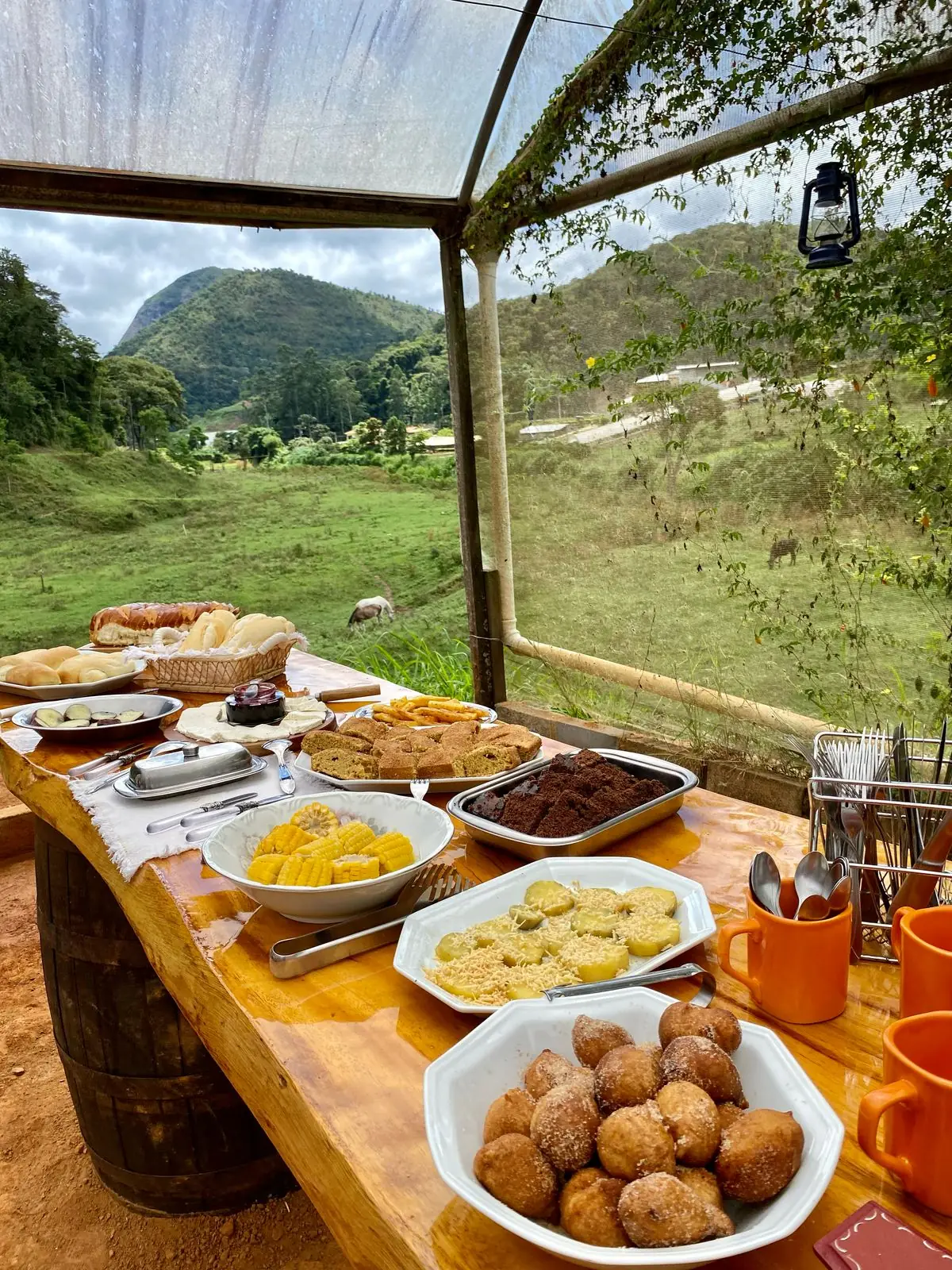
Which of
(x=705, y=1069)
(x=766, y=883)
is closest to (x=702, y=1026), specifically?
(x=705, y=1069)

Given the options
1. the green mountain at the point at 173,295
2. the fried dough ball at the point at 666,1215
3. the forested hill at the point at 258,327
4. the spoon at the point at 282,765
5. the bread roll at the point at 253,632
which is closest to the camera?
the fried dough ball at the point at 666,1215

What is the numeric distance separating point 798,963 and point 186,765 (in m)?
1.27

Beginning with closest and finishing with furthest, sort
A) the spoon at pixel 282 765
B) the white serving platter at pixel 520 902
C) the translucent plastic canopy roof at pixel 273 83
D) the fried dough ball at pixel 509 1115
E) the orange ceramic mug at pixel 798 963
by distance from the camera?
1. the fried dough ball at pixel 509 1115
2. the orange ceramic mug at pixel 798 963
3. the white serving platter at pixel 520 902
4. the spoon at pixel 282 765
5. the translucent plastic canopy roof at pixel 273 83

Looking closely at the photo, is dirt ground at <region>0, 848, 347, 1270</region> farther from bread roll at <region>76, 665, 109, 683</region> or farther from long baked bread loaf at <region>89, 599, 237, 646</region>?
long baked bread loaf at <region>89, 599, 237, 646</region>

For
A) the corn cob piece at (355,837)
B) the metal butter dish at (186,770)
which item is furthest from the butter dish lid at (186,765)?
the corn cob piece at (355,837)

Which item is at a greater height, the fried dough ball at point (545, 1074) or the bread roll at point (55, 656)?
the bread roll at point (55, 656)

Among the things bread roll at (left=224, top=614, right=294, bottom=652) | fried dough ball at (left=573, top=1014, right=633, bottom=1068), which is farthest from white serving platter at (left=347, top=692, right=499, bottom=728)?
fried dough ball at (left=573, top=1014, right=633, bottom=1068)

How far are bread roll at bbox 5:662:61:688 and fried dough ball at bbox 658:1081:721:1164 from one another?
7.56ft

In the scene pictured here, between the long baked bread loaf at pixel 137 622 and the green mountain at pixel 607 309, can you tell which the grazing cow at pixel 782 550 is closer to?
the green mountain at pixel 607 309

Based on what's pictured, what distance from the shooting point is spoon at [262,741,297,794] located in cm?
172

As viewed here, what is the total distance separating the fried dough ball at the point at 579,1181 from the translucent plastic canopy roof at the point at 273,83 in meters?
3.92

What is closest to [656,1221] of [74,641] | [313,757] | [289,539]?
[313,757]

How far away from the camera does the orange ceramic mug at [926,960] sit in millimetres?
→ 849

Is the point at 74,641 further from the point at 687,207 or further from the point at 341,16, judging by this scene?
the point at 687,207
